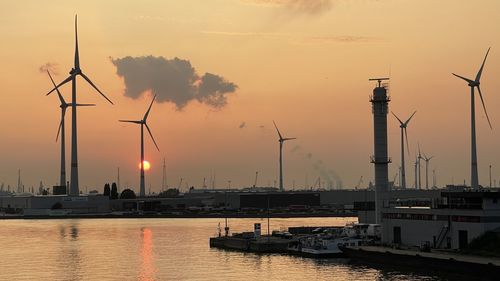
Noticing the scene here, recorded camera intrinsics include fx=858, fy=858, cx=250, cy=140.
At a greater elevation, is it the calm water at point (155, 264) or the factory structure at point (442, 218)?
the factory structure at point (442, 218)

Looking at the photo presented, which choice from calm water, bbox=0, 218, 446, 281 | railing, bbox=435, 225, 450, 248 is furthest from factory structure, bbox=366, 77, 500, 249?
calm water, bbox=0, 218, 446, 281

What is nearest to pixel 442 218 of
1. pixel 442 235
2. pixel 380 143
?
pixel 442 235

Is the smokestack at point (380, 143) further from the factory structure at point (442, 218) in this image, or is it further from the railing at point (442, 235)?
the railing at point (442, 235)

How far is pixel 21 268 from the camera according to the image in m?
102

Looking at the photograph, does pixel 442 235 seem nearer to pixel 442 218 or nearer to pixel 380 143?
pixel 442 218

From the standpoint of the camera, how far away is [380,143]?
412ft

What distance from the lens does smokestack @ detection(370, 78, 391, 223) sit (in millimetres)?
124375

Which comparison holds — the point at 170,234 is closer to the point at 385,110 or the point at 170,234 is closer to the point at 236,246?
the point at 236,246

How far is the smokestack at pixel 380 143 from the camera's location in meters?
124

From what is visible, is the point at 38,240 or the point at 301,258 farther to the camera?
the point at 38,240

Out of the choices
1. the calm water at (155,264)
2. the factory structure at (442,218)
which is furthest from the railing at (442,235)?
the calm water at (155,264)

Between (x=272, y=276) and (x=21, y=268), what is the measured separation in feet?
101

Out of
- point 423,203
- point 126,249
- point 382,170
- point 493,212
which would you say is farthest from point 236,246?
point 493,212

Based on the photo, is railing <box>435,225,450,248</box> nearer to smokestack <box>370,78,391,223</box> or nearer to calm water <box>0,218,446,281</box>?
calm water <box>0,218,446,281</box>
